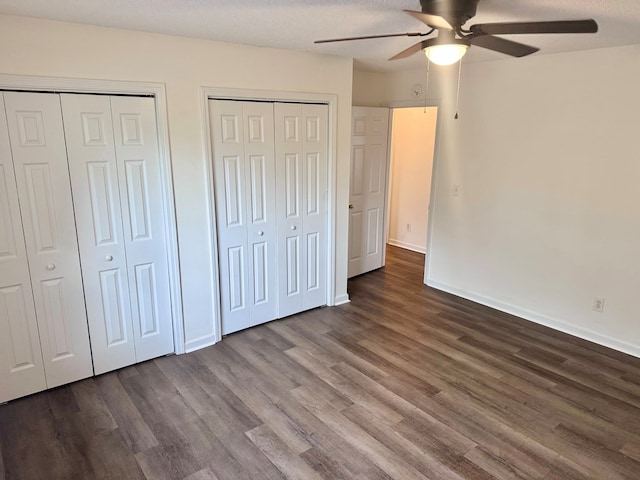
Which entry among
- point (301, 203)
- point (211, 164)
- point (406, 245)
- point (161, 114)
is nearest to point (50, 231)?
point (161, 114)

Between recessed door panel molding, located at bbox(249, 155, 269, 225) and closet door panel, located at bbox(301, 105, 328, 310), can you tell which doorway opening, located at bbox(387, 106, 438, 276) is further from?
recessed door panel molding, located at bbox(249, 155, 269, 225)

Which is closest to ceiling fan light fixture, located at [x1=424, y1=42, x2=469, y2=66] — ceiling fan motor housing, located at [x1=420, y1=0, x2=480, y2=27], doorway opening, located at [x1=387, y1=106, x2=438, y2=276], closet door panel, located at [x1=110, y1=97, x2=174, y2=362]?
ceiling fan motor housing, located at [x1=420, y1=0, x2=480, y2=27]

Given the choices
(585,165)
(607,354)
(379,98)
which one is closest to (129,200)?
(379,98)

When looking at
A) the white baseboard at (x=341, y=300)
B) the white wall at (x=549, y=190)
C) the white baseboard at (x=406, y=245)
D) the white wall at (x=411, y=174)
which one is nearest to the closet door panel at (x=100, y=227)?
the white baseboard at (x=341, y=300)

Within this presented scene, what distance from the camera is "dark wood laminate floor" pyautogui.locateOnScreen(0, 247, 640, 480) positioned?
2.33 m

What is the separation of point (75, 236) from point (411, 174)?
4.69 metres

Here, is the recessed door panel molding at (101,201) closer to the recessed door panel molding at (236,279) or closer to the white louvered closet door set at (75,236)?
the white louvered closet door set at (75,236)

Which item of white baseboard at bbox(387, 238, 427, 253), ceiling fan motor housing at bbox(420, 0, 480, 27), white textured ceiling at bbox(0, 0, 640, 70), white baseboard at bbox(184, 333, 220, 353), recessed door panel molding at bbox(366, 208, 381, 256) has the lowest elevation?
white baseboard at bbox(184, 333, 220, 353)

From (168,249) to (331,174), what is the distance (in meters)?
1.69

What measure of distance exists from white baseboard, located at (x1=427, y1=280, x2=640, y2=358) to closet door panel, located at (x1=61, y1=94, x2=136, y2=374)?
132 inches

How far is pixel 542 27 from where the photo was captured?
6.12 feet

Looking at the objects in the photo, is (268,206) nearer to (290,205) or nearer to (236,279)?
(290,205)

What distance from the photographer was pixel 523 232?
13.3 ft

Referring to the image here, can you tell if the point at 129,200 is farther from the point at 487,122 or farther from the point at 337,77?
the point at 487,122
